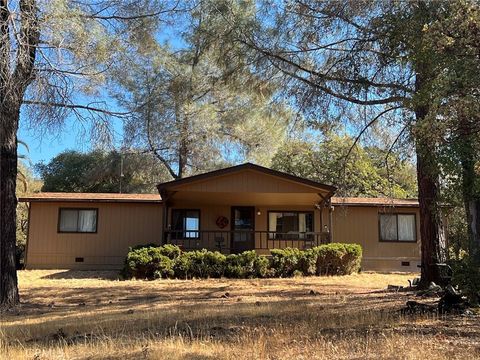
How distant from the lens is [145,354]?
4840 millimetres

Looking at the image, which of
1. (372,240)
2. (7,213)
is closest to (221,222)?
(372,240)

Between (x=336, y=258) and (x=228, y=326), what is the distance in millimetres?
9253

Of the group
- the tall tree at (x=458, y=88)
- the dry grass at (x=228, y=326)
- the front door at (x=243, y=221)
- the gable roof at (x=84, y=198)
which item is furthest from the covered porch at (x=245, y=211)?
the tall tree at (x=458, y=88)

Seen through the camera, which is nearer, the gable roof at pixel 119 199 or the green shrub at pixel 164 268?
the green shrub at pixel 164 268

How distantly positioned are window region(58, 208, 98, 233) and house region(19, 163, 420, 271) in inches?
1.4

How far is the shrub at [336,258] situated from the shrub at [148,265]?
4.45 m

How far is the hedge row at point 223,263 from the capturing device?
14.3 meters

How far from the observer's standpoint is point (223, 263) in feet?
48.1

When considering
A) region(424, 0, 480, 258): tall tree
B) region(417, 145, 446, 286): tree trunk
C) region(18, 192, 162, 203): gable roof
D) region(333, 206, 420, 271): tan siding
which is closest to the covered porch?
region(333, 206, 420, 271): tan siding

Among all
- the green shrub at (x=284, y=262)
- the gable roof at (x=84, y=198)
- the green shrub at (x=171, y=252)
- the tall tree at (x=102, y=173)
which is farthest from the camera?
the tall tree at (x=102, y=173)

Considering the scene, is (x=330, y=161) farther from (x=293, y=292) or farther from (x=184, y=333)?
(x=184, y=333)

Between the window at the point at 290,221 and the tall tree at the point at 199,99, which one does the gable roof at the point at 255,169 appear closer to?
the tall tree at the point at 199,99

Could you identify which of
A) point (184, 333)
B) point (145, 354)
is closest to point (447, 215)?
point (184, 333)

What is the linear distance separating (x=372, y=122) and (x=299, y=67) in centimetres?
227
